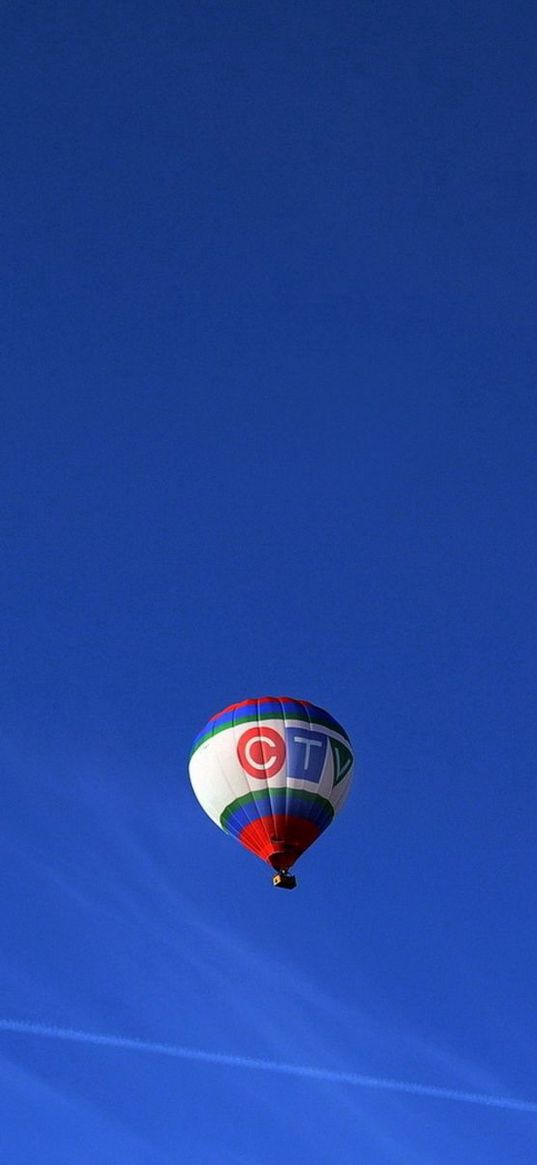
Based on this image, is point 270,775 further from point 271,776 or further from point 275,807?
point 275,807

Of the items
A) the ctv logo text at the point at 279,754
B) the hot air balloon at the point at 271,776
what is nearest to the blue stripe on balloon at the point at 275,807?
the hot air balloon at the point at 271,776

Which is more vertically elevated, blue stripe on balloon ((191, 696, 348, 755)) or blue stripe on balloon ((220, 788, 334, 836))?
blue stripe on balloon ((191, 696, 348, 755))

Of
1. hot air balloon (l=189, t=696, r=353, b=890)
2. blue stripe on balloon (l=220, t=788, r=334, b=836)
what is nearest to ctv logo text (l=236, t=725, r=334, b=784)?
hot air balloon (l=189, t=696, r=353, b=890)

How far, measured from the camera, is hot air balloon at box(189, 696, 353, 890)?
160 ft

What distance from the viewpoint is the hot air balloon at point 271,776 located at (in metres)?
48.8

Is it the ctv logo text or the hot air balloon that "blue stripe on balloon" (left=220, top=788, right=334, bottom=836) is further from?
the ctv logo text

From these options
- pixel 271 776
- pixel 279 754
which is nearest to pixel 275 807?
pixel 271 776

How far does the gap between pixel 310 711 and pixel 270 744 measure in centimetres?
193

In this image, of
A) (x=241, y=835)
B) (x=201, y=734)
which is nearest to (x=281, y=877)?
(x=241, y=835)

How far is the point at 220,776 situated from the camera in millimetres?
49344

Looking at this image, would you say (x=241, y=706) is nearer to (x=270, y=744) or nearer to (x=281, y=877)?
(x=270, y=744)

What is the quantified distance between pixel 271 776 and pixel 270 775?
0.17 feet

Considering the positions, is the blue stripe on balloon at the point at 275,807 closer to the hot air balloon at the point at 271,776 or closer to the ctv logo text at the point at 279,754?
the hot air balloon at the point at 271,776

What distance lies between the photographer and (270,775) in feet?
160
